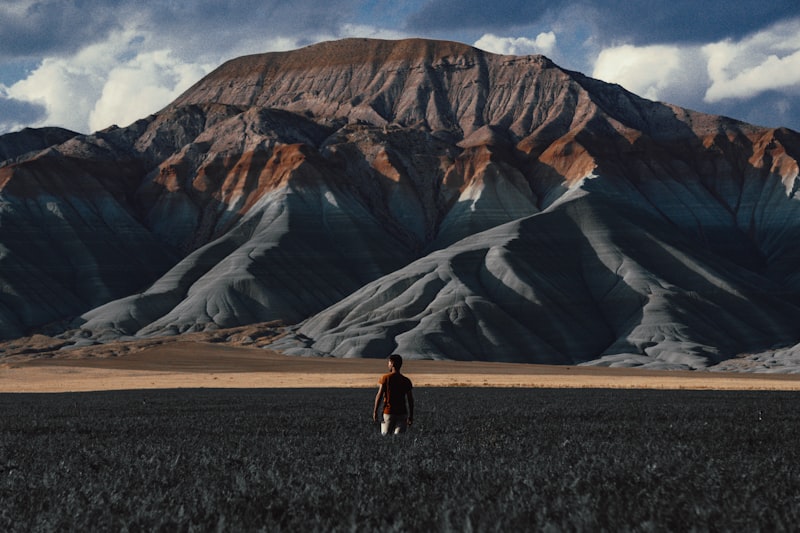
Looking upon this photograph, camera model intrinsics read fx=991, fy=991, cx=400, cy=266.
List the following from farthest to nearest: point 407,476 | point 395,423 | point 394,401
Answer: point 395,423, point 394,401, point 407,476

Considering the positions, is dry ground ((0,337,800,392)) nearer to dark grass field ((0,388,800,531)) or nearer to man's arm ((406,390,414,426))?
dark grass field ((0,388,800,531))

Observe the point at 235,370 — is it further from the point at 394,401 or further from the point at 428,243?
the point at 428,243

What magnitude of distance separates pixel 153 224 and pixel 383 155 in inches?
1755

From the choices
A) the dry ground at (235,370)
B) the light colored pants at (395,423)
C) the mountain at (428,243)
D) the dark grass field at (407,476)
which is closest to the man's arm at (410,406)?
the light colored pants at (395,423)

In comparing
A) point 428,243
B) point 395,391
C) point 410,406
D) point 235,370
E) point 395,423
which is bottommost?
point 395,423

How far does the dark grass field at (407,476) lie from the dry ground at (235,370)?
51.7 metres

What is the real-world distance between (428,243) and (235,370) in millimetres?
80043

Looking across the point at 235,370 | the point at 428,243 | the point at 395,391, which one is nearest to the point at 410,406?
the point at 395,391

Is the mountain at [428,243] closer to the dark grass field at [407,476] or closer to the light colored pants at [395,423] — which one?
the dark grass field at [407,476]

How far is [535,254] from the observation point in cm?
14250

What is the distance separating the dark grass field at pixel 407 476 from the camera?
9.97 meters

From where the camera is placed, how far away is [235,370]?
96562 millimetres

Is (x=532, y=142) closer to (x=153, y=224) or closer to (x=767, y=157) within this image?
(x=767, y=157)

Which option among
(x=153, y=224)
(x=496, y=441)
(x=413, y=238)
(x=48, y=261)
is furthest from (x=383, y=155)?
(x=496, y=441)
